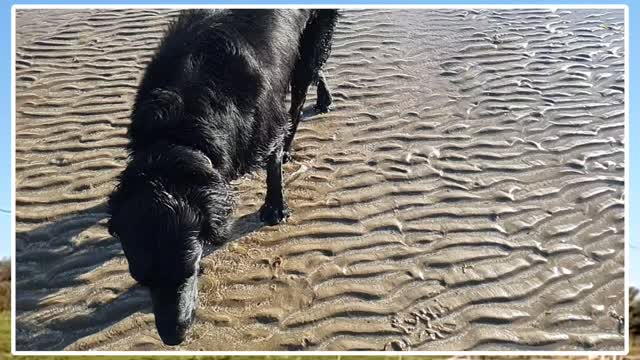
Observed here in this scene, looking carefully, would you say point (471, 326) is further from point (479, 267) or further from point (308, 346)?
point (308, 346)

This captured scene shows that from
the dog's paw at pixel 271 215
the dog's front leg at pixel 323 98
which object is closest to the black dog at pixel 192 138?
the dog's paw at pixel 271 215

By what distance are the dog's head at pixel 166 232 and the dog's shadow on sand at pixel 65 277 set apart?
112cm

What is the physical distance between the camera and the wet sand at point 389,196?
5668 mm

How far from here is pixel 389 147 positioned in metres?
7.35

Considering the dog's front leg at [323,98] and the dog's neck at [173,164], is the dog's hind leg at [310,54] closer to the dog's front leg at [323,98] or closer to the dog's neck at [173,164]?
the dog's front leg at [323,98]

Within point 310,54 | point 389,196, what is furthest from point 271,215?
point 310,54

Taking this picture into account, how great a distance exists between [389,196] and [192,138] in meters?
2.64

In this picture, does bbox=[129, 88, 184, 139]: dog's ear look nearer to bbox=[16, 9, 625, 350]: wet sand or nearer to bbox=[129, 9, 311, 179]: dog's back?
bbox=[129, 9, 311, 179]: dog's back

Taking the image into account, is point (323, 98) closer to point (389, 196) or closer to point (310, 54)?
point (310, 54)

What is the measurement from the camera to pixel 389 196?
22.1ft

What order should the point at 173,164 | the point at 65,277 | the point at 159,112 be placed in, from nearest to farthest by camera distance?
the point at 173,164 < the point at 159,112 < the point at 65,277

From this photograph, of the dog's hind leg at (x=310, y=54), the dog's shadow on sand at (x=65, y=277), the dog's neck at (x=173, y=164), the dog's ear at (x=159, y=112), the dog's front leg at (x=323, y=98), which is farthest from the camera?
the dog's front leg at (x=323, y=98)

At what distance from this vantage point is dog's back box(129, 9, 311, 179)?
474 cm

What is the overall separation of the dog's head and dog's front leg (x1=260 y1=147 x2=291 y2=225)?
1.50 meters
